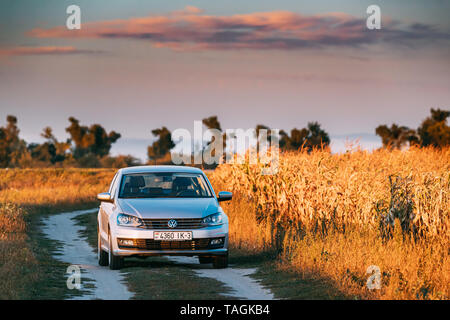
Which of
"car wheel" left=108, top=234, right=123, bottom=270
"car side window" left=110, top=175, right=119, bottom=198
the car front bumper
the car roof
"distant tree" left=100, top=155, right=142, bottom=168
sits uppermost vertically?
the car roof

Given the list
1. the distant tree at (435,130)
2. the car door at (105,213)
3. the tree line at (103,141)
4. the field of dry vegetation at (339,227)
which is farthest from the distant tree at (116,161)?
the car door at (105,213)

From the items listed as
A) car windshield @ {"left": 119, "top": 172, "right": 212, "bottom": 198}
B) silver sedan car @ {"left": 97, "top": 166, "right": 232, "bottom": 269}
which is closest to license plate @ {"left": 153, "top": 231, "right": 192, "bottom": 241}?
silver sedan car @ {"left": 97, "top": 166, "right": 232, "bottom": 269}

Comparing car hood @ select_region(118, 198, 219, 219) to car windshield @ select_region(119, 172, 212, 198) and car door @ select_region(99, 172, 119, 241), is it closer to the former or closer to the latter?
car windshield @ select_region(119, 172, 212, 198)

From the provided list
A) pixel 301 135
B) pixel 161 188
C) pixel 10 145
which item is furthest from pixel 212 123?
pixel 161 188

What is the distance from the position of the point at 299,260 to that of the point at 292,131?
77791 mm

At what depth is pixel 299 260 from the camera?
1481cm

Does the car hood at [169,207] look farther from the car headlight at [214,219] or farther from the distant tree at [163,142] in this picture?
the distant tree at [163,142]

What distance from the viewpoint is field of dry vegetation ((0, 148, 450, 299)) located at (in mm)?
12625

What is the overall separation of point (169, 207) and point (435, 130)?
75151mm

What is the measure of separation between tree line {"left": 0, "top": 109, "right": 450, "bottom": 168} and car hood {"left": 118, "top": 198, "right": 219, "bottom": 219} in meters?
65.8

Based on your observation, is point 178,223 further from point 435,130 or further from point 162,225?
point 435,130

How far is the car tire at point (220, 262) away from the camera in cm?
1493

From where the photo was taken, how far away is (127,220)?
14.3 metres

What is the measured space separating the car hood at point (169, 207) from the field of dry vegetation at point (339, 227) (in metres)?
1.89
